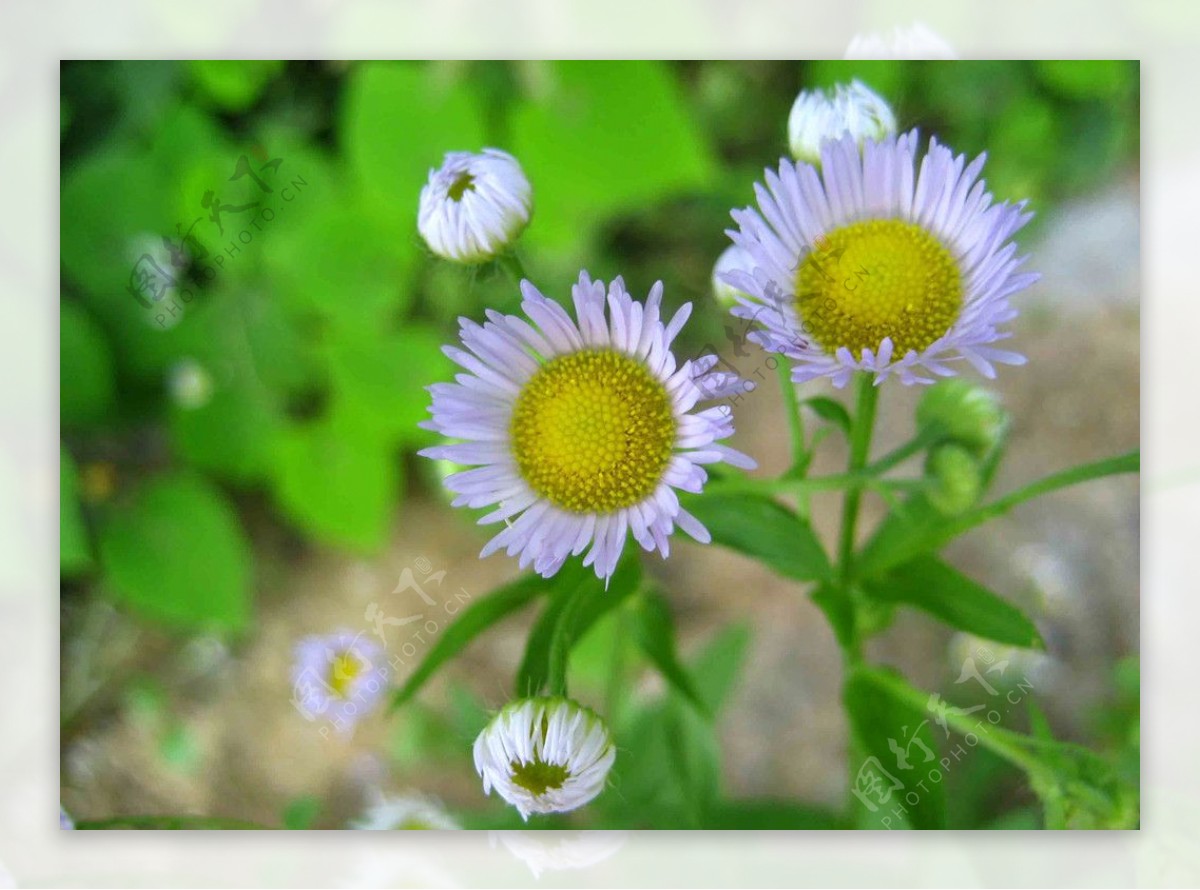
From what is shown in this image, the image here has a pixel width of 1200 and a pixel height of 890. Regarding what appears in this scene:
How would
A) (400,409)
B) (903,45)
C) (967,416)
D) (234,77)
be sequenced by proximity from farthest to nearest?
(400,409) → (234,77) → (903,45) → (967,416)

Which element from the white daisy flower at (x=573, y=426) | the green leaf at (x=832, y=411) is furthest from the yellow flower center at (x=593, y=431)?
the green leaf at (x=832, y=411)

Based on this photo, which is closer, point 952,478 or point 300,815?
point 952,478

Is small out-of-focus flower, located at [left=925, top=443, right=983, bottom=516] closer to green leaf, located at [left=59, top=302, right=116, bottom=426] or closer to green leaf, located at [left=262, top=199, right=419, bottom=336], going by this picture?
green leaf, located at [left=262, top=199, right=419, bottom=336]

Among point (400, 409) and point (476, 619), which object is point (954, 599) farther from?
point (400, 409)

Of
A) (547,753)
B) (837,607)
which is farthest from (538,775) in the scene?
(837,607)

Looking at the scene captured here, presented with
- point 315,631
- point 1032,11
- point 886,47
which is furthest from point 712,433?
point 315,631

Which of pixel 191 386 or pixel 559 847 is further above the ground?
pixel 191 386
